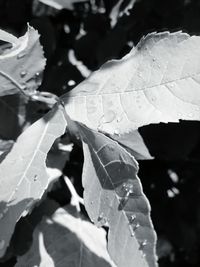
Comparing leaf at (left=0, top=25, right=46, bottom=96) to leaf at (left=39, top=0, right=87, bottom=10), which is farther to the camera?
leaf at (left=39, top=0, right=87, bottom=10)

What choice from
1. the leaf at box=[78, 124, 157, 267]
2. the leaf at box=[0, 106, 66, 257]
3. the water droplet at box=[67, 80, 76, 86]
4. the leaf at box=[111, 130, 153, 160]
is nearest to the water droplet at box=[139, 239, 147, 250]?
the leaf at box=[78, 124, 157, 267]

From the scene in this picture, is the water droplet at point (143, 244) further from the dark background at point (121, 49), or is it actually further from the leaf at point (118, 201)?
the dark background at point (121, 49)

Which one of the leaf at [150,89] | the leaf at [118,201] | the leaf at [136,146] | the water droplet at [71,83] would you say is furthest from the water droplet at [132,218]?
the water droplet at [71,83]

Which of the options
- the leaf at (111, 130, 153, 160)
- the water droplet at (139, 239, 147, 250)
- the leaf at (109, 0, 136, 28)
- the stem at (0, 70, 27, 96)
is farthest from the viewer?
the leaf at (109, 0, 136, 28)

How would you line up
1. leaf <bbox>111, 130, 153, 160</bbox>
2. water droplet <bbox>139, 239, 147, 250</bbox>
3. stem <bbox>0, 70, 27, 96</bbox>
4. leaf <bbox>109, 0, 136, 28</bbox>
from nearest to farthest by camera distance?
1. water droplet <bbox>139, 239, 147, 250</bbox>
2. stem <bbox>0, 70, 27, 96</bbox>
3. leaf <bbox>111, 130, 153, 160</bbox>
4. leaf <bbox>109, 0, 136, 28</bbox>

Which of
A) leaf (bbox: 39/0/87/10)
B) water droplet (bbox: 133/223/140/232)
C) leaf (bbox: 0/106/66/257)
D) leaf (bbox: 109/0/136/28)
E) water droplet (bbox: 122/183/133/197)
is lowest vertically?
water droplet (bbox: 133/223/140/232)

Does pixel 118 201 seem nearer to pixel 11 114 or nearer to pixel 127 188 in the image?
pixel 127 188

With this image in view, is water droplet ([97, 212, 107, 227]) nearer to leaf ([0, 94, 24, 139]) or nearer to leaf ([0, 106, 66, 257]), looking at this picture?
leaf ([0, 106, 66, 257])
